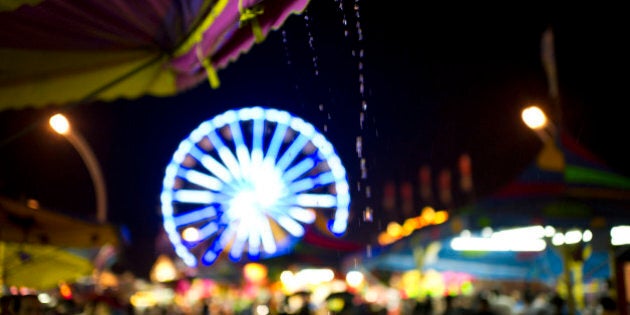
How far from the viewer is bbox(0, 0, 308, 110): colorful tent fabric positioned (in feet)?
10.6

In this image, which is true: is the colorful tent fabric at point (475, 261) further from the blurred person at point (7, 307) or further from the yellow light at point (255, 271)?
the blurred person at point (7, 307)

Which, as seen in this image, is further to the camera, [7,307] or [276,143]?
[276,143]

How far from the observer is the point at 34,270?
9.59m

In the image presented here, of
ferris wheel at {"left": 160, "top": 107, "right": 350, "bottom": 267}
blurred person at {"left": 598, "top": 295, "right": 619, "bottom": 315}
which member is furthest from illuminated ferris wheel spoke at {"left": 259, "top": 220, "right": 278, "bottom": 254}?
blurred person at {"left": 598, "top": 295, "right": 619, "bottom": 315}

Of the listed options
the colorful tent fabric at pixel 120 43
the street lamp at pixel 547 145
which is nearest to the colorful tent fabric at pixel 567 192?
the street lamp at pixel 547 145

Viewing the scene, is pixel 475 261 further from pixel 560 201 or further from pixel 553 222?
pixel 560 201

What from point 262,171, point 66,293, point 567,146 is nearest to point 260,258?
point 262,171

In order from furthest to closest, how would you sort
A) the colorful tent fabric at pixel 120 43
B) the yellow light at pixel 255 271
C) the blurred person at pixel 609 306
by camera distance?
the yellow light at pixel 255 271 < the blurred person at pixel 609 306 < the colorful tent fabric at pixel 120 43

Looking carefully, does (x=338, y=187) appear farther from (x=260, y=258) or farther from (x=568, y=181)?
(x=568, y=181)

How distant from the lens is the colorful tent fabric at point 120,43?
3238 mm

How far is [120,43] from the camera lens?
390 centimetres

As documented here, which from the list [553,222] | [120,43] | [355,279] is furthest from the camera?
[355,279]

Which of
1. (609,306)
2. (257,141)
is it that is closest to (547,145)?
(609,306)

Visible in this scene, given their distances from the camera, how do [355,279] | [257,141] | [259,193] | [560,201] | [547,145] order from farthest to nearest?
[355,279] → [257,141] → [259,193] → [547,145] → [560,201]
